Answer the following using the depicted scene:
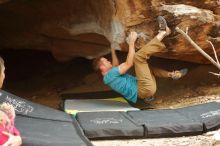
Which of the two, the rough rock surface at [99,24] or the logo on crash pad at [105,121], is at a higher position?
the rough rock surface at [99,24]

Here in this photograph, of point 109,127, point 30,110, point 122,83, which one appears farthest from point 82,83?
point 109,127

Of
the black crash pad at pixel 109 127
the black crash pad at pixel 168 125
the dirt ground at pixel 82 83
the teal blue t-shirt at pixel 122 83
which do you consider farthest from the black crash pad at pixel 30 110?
the teal blue t-shirt at pixel 122 83

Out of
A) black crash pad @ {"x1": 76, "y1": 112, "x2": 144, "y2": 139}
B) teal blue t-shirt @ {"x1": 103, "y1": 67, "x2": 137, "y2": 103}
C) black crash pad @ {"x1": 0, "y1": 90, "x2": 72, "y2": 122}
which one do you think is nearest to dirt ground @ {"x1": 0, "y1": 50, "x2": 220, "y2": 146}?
black crash pad @ {"x1": 76, "y1": 112, "x2": 144, "y2": 139}

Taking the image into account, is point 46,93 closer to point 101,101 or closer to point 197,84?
point 101,101

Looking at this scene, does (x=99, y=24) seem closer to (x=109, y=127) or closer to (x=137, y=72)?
(x=137, y=72)

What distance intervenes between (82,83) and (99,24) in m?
1.29

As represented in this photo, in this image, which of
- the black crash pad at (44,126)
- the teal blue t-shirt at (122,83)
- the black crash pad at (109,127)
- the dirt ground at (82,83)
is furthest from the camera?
the teal blue t-shirt at (122,83)

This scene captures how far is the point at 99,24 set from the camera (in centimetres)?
499

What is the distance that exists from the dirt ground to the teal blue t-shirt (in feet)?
1.14

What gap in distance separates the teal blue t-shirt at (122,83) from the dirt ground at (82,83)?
0.35m

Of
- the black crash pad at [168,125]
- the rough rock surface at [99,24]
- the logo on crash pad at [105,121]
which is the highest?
the rough rock surface at [99,24]

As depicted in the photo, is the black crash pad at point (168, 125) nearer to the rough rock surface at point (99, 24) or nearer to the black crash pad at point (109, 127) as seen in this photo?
the black crash pad at point (109, 127)

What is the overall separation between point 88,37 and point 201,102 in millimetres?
1753

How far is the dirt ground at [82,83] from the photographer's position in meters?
3.50
